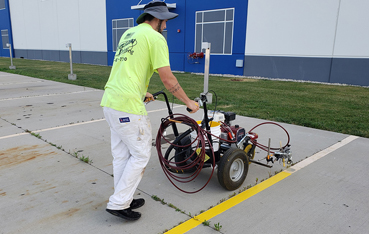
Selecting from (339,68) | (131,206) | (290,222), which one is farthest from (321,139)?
(339,68)

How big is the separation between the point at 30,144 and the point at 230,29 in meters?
14.2

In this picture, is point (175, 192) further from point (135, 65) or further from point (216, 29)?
point (216, 29)

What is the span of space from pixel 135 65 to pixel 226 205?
1.71 metres

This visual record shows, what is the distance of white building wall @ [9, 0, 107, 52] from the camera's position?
85.0 feet

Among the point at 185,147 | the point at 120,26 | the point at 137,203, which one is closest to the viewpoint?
the point at 137,203

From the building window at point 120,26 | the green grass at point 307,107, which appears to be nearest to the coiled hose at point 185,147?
the green grass at point 307,107

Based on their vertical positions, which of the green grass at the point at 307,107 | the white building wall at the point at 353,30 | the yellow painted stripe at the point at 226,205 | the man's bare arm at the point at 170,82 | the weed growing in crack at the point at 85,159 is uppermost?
the white building wall at the point at 353,30

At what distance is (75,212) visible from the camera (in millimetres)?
2984

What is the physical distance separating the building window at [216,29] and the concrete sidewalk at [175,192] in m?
12.6

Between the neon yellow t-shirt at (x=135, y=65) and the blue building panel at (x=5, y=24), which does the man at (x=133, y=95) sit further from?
the blue building panel at (x=5, y=24)

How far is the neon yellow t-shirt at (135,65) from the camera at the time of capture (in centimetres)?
262

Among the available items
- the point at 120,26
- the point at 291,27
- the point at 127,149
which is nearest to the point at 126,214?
the point at 127,149

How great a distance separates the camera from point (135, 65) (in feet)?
8.68

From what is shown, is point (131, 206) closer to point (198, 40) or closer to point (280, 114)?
point (280, 114)
